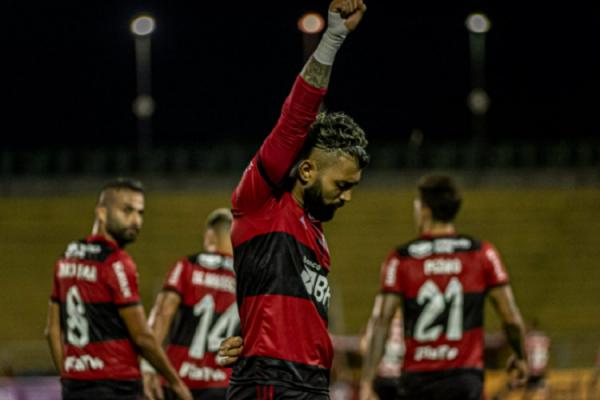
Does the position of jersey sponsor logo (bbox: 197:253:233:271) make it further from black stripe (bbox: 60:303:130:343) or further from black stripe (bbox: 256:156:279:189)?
black stripe (bbox: 256:156:279:189)

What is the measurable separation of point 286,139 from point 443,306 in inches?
134

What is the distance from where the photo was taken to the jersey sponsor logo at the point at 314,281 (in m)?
4.04

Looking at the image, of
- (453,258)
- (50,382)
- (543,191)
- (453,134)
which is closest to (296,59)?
(453,134)

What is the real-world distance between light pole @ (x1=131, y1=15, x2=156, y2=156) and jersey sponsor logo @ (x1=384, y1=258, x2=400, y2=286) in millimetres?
26768

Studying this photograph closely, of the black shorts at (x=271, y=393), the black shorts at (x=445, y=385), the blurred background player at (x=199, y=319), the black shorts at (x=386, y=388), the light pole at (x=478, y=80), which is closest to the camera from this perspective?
the black shorts at (x=271, y=393)

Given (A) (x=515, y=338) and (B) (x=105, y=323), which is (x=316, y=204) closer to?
(B) (x=105, y=323)

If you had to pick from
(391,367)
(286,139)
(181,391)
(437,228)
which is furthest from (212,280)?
(286,139)

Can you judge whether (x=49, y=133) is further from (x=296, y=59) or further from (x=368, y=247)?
(x=368, y=247)

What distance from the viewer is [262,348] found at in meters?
3.98

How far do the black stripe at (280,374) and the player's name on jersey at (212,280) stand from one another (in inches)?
138

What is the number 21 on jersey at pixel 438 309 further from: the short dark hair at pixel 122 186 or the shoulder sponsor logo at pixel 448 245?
the short dark hair at pixel 122 186

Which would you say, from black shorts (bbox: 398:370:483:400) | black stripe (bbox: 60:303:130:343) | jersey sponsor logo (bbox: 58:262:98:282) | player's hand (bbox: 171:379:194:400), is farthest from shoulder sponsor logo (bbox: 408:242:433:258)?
jersey sponsor logo (bbox: 58:262:98:282)

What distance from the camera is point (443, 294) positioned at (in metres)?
6.91

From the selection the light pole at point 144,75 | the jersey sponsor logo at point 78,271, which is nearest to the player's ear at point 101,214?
the jersey sponsor logo at point 78,271
